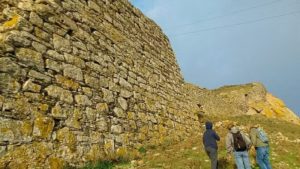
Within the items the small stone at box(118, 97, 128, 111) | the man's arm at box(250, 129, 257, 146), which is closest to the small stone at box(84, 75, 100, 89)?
the small stone at box(118, 97, 128, 111)

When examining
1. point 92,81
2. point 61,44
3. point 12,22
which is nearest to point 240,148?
point 92,81

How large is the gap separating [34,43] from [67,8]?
1940mm

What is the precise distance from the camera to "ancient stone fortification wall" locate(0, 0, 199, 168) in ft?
22.5

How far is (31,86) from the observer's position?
284 inches

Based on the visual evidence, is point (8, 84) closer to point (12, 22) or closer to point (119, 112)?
point (12, 22)

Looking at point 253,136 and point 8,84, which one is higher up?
point 8,84

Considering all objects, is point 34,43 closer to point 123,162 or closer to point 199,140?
point 123,162

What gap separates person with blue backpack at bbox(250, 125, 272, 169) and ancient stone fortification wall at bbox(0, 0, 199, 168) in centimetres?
356

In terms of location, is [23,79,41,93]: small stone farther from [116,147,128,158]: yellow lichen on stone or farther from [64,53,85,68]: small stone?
[116,147,128,158]: yellow lichen on stone

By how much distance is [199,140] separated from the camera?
539 inches

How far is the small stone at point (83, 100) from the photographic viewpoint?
859 centimetres

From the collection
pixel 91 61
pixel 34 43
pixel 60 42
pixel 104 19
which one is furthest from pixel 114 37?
pixel 34 43

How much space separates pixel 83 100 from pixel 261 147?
196 inches

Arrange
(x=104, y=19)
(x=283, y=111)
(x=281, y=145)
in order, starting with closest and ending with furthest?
(x=104, y=19), (x=281, y=145), (x=283, y=111)
